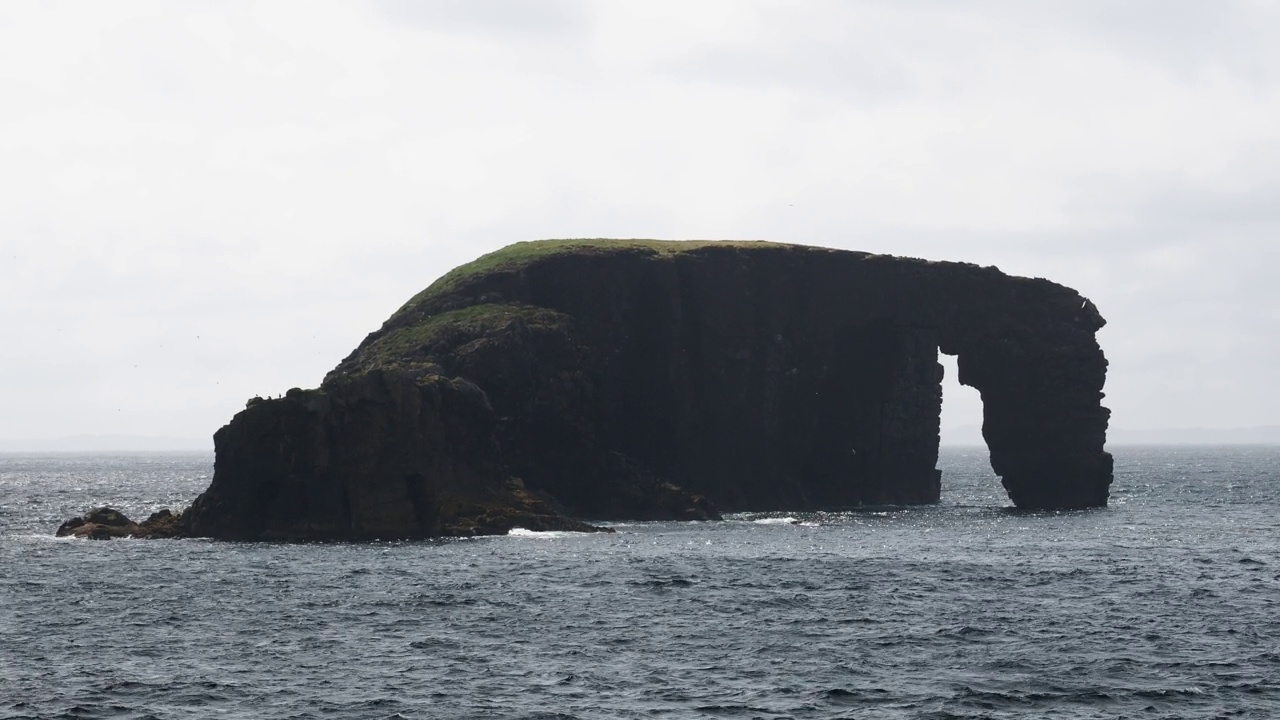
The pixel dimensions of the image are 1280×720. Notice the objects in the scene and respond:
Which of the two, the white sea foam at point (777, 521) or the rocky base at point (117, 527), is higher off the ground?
the white sea foam at point (777, 521)

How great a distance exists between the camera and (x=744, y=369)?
123 metres

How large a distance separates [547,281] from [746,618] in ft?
219

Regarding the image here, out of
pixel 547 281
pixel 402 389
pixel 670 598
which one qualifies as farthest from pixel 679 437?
pixel 670 598

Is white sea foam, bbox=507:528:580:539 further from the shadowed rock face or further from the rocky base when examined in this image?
the rocky base

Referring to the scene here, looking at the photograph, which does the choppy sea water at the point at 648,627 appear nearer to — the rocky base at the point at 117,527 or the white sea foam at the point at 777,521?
the rocky base at the point at 117,527

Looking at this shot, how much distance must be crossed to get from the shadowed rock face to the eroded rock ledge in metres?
0.16

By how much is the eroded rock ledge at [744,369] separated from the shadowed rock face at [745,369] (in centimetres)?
16

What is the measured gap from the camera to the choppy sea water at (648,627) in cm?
4316

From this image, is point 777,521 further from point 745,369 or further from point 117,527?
point 117,527

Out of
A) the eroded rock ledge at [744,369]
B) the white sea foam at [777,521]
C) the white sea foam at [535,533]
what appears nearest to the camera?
the white sea foam at [535,533]

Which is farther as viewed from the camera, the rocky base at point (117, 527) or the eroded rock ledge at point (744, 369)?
the eroded rock ledge at point (744, 369)

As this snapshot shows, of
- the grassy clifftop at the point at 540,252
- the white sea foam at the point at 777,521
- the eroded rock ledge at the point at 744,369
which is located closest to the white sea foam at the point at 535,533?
the eroded rock ledge at the point at 744,369

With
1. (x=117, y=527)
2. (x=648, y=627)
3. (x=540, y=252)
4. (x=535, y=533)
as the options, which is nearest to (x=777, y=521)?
(x=535, y=533)

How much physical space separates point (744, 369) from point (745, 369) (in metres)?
0.10
